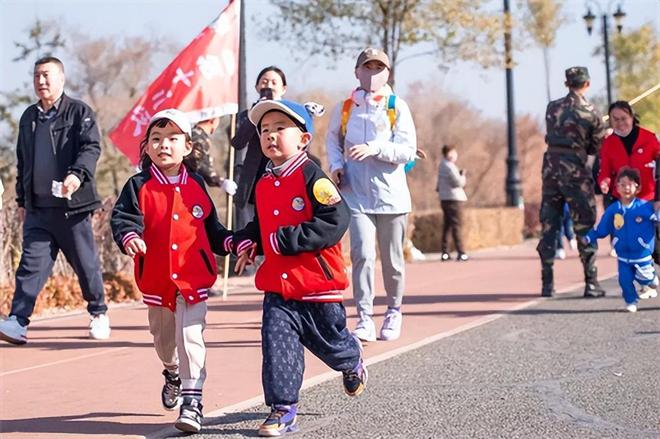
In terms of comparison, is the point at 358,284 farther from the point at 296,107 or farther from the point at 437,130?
the point at 437,130

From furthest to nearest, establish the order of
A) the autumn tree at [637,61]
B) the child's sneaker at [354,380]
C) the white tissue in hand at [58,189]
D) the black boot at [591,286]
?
1. the autumn tree at [637,61]
2. the black boot at [591,286]
3. the white tissue in hand at [58,189]
4. the child's sneaker at [354,380]

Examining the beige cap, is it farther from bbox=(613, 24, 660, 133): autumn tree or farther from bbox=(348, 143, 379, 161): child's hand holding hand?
bbox=(613, 24, 660, 133): autumn tree

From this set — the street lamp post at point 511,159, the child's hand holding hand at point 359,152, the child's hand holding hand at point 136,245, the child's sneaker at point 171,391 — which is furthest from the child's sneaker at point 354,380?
the street lamp post at point 511,159

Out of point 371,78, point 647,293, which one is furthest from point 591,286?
point 371,78

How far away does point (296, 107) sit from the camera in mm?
5992

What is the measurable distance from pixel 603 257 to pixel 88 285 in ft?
37.1

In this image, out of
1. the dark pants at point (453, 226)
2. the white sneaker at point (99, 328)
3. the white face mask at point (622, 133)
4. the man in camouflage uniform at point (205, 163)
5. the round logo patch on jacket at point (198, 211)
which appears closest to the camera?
the round logo patch on jacket at point (198, 211)

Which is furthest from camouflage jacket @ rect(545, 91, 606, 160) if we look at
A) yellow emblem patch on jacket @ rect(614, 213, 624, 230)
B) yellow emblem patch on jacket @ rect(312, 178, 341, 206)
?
yellow emblem patch on jacket @ rect(312, 178, 341, 206)

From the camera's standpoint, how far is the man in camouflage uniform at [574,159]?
37.9 ft

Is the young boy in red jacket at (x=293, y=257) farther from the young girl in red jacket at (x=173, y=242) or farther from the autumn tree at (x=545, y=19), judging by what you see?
the autumn tree at (x=545, y=19)

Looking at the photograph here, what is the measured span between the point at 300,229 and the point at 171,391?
3.61 feet

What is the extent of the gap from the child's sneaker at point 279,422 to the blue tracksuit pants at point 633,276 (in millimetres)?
5561

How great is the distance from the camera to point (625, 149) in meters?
11.5

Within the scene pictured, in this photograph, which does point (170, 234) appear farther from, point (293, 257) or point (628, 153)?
point (628, 153)
